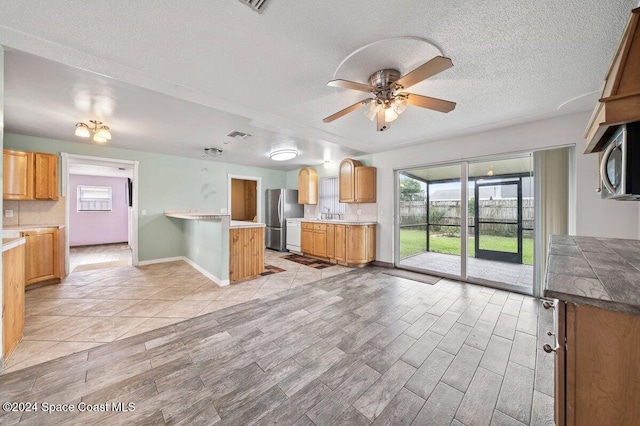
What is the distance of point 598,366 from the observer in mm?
759

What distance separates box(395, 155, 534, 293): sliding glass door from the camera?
4348 millimetres

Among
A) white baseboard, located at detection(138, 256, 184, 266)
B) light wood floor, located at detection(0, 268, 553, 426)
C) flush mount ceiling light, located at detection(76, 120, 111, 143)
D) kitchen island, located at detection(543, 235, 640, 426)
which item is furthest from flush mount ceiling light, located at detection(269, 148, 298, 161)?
kitchen island, located at detection(543, 235, 640, 426)

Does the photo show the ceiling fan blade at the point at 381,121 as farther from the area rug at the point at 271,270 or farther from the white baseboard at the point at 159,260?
the white baseboard at the point at 159,260

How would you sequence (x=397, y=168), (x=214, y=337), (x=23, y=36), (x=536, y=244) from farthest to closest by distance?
(x=397, y=168) → (x=536, y=244) → (x=214, y=337) → (x=23, y=36)

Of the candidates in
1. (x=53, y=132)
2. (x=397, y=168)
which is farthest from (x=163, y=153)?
(x=397, y=168)

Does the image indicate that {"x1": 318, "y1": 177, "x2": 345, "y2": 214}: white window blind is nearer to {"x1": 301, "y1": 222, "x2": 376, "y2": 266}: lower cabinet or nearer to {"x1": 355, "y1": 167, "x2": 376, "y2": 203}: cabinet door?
{"x1": 301, "y1": 222, "x2": 376, "y2": 266}: lower cabinet

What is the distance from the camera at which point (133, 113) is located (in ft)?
9.58

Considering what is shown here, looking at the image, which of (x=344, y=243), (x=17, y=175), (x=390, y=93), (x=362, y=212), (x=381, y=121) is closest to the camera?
(x=390, y=93)

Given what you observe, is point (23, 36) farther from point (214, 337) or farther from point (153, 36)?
point (214, 337)

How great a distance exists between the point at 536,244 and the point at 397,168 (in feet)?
8.04

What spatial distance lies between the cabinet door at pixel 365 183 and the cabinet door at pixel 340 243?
2.51 ft

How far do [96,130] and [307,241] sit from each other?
423cm

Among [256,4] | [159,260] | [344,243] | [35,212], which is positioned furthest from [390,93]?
[35,212]

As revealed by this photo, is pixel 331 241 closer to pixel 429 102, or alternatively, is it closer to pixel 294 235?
pixel 294 235
